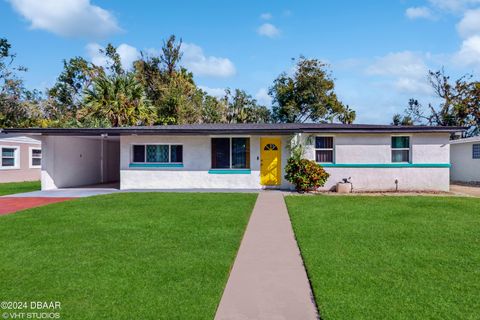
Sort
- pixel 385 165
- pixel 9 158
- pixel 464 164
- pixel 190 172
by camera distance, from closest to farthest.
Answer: pixel 385 165 → pixel 190 172 → pixel 464 164 → pixel 9 158

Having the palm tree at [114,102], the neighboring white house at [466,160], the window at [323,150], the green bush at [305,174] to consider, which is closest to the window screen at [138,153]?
the green bush at [305,174]

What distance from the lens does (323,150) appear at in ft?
52.7

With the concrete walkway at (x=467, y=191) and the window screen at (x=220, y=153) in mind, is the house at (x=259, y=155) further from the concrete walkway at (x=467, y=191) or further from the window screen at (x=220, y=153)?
the concrete walkway at (x=467, y=191)

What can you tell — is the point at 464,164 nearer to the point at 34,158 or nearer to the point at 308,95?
the point at 308,95

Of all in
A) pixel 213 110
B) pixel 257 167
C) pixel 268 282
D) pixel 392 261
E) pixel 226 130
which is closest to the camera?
pixel 268 282

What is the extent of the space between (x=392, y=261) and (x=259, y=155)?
11150 millimetres

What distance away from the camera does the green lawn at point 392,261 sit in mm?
3836

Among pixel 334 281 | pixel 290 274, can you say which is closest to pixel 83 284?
pixel 290 274

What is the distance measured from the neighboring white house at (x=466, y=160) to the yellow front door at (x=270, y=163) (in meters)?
13.3

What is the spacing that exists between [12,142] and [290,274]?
2373cm

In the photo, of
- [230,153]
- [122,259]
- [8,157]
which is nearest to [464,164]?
A: [230,153]

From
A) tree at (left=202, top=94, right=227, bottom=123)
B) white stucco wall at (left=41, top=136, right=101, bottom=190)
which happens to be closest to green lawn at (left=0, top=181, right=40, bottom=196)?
white stucco wall at (left=41, top=136, right=101, bottom=190)

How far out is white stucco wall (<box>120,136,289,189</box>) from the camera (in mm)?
16312

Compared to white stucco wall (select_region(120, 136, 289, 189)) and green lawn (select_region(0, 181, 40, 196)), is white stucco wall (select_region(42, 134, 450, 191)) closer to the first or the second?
white stucco wall (select_region(120, 136, 289, 189))
